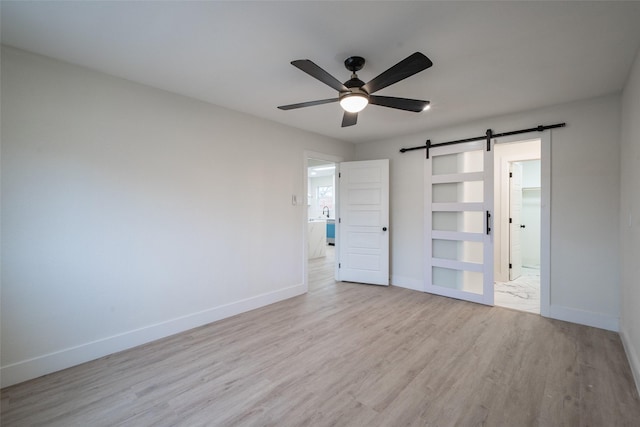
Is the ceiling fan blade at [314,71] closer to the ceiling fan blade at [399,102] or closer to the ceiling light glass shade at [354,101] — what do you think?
the ceiling light glass shade at [354,101]

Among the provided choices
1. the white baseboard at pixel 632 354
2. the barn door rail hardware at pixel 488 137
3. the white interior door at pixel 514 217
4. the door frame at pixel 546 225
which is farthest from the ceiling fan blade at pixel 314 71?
the white interior door at pixel 514 217

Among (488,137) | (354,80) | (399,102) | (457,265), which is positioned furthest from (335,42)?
(457,265)

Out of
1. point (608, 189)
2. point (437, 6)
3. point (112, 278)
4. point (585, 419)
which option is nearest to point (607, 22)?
point (437, 6)

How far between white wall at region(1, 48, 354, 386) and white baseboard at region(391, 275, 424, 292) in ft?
7.24

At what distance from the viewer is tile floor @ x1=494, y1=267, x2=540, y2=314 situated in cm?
366

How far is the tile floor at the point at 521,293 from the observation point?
→ 366 cm

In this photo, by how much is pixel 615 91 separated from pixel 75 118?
532 cm

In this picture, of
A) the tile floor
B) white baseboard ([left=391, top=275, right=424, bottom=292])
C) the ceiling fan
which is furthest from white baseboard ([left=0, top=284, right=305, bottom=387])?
the tile floor

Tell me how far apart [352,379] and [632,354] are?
2345 millimetres

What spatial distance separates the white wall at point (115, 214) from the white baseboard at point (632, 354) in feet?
Result: 11.6

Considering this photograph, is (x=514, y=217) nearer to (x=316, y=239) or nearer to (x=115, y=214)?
(x=316, y=239)

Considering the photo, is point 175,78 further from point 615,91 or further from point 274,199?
point 615,91

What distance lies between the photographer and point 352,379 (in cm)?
210

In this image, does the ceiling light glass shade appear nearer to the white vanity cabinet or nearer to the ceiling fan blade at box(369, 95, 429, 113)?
the ceiling fan blade at box(369, 95, 429, 113)
